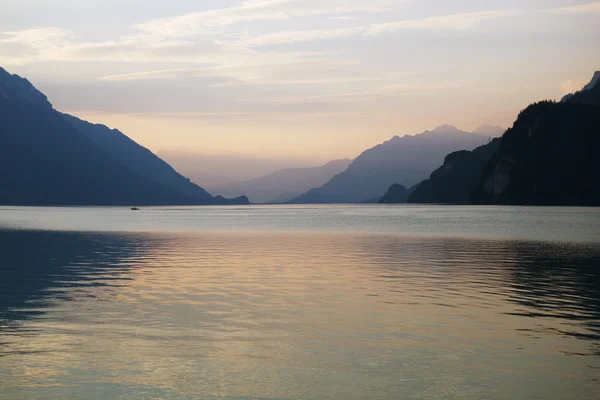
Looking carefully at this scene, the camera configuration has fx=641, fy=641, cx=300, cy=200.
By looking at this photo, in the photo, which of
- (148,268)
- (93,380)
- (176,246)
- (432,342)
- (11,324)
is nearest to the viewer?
(93,380)

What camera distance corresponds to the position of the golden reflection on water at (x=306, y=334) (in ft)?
59.9

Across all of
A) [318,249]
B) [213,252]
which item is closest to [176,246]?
[213,252]

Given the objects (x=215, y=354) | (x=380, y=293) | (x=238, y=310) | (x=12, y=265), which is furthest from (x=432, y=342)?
(x=12, y=265)

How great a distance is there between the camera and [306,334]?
2541cm

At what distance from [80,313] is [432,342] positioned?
16466mm

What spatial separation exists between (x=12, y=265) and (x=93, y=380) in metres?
39.2

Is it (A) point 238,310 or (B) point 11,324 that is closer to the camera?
(B) point 11,324

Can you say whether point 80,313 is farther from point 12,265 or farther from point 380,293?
point 12,265

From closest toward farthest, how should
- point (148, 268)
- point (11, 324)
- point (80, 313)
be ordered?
1. point (11, 324)
2. point (80, 313)
3. point (148, 268)

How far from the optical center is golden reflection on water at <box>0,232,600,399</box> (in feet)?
59.9

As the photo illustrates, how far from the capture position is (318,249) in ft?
240

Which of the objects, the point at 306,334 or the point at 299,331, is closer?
the point at 306,334

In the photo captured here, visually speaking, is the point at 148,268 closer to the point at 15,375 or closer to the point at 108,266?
the point at 108,266

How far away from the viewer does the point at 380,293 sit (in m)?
37.0
